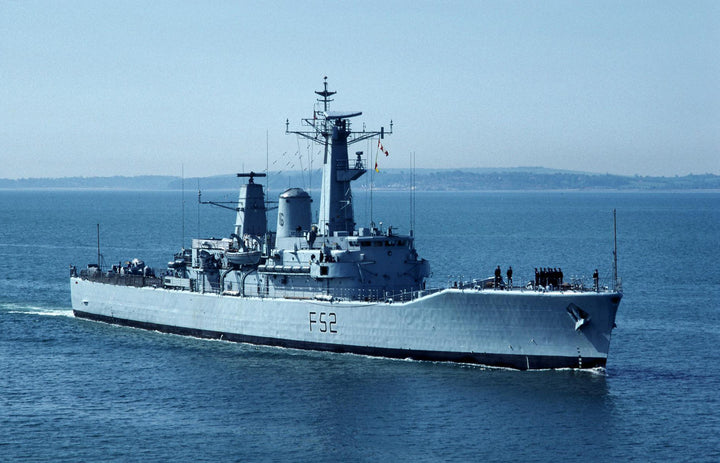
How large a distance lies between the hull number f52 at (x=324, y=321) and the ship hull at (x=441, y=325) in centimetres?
4

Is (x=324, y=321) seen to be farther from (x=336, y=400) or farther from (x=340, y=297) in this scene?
(x=336, y=400)

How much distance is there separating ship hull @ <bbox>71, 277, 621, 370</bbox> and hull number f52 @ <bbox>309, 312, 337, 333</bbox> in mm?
41

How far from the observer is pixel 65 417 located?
30.6m

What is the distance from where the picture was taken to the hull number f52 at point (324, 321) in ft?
127

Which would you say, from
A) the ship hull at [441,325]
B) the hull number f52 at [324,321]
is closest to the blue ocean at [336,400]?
the ship hull at [441,325]

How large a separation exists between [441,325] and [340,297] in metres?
4.87

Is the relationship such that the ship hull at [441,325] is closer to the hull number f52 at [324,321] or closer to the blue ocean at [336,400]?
the hull number f52 at [324,321]

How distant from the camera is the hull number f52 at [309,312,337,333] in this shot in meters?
38.8

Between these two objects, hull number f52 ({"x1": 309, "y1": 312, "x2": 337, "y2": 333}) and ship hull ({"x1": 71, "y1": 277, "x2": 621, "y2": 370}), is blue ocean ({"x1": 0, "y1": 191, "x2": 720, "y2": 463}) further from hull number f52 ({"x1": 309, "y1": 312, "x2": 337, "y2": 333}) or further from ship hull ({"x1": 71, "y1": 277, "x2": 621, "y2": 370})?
hull number f52 ({"x1": 309, "y1": 312, "x2": 337, "y2": 333})

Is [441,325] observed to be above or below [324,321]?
above

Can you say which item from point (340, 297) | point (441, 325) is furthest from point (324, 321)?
point (441, 325)

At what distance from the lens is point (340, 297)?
129 feet

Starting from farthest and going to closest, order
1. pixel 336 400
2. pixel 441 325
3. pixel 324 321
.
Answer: pixel 324 321 → pixel 441 325 → pixel 336 400

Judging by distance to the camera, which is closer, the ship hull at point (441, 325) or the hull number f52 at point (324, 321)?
the ship hull at point (441, 325)
